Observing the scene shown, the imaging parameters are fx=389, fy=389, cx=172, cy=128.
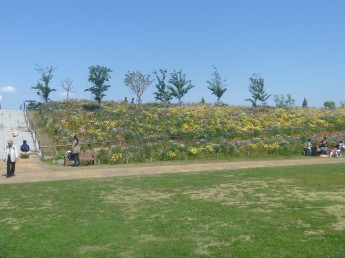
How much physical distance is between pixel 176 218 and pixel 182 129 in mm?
20037

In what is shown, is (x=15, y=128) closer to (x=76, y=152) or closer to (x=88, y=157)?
(x=88, y=157)

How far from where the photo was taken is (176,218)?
8375 mm

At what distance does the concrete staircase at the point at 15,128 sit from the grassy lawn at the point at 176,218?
12797 mm

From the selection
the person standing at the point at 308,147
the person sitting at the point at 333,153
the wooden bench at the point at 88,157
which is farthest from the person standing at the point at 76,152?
the person sitting at the point at 333,153

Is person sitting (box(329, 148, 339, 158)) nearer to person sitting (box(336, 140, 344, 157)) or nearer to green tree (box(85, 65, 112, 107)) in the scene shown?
person sitting (box(336, 140, 344, 157))

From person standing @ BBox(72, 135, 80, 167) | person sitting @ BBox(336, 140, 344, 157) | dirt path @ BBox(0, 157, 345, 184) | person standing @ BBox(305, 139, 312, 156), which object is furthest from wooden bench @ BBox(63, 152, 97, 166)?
person sitting @ BBox(336, 140, 344, 157)

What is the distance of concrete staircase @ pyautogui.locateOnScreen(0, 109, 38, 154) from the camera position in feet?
82.0

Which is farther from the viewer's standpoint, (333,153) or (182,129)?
(182,129)

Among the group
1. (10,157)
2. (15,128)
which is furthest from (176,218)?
(15,128)

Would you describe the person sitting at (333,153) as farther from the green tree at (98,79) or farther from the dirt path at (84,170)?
the green tree at (98,79)

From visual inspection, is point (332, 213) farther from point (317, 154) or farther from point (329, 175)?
point (317, 154)

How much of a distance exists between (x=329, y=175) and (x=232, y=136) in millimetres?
13067

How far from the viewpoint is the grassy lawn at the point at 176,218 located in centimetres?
652

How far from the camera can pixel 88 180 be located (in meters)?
14.1
